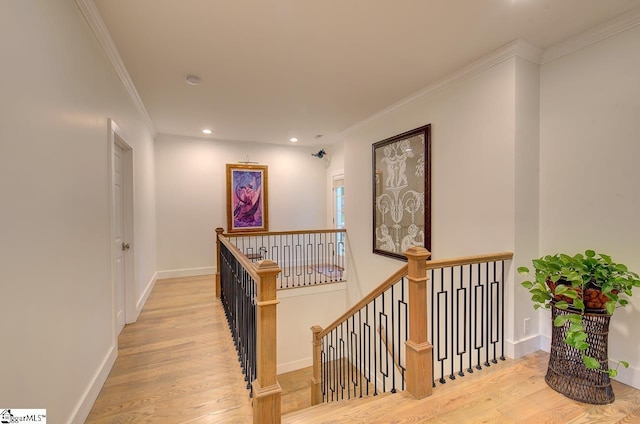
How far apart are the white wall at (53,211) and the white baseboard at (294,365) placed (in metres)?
2.86

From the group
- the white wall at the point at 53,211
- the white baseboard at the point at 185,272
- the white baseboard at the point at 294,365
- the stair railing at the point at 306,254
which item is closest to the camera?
the white wall at the point at 53,211

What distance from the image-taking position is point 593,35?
7.48 feet

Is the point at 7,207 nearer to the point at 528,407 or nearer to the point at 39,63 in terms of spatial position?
the point at 39,63

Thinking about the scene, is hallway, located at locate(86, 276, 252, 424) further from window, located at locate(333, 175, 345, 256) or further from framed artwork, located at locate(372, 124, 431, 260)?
window, located at locate(333, 175, 345, 256)

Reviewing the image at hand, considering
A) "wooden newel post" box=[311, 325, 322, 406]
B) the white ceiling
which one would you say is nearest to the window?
the white ceiling

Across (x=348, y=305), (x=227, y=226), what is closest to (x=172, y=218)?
(x=227, y=226)

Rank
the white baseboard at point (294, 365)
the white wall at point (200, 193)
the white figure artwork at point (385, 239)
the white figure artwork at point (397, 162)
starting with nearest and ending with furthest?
the white figure artwork at point (397, 162) → the white figure artwork at point (385, 239) → the white baseboard at point (294, 365) → the white wall at point (200, 193)

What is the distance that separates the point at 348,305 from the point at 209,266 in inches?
114

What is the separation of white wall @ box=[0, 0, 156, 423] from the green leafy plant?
9.73ft

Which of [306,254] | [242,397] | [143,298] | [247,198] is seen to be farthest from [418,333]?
[247,198]

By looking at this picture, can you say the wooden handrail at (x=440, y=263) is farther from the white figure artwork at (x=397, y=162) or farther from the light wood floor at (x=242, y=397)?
the white figure artwork at (x=397, y=162)

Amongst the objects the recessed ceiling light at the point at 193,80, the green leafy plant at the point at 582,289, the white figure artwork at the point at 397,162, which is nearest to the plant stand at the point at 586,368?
the green leafy plant at the point at 582,289

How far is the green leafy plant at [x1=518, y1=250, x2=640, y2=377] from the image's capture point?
182cm

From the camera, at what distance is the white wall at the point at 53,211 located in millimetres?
1224
